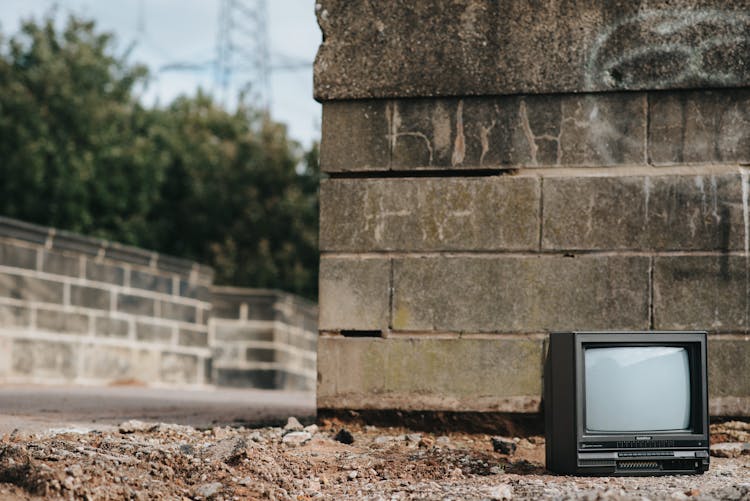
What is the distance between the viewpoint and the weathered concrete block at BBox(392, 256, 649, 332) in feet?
16.0

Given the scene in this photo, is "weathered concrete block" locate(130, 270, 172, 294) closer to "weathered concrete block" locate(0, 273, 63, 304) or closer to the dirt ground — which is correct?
"weathered concrete block" locate(0, 273, 63, 304)

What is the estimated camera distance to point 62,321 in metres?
9.95

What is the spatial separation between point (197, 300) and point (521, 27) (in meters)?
7.89

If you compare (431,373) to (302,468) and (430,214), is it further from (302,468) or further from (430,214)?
(302,468)

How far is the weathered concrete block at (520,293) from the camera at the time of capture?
16.0 feet

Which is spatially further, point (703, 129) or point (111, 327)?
point (111, 327)

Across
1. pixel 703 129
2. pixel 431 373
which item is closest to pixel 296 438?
pixel 431 373

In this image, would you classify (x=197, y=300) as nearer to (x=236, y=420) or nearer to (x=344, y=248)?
Result: (x=236, y=420)

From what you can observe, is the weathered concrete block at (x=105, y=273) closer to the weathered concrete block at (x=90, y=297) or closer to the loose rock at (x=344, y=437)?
the weathered concrete block at (x=90, y=297)

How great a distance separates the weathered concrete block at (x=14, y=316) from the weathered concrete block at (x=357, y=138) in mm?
5264

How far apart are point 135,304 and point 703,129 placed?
24.6 feet

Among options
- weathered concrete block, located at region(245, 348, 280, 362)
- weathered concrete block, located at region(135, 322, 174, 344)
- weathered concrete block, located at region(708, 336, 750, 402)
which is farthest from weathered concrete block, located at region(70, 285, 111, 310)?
weathered concrete block, located at region(708, 336, 750, 402)

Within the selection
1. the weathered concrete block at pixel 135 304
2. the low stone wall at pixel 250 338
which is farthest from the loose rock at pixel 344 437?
the low stone wall at pixel 250 338

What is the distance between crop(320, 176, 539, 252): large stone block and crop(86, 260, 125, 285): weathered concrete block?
5847 millimetres
